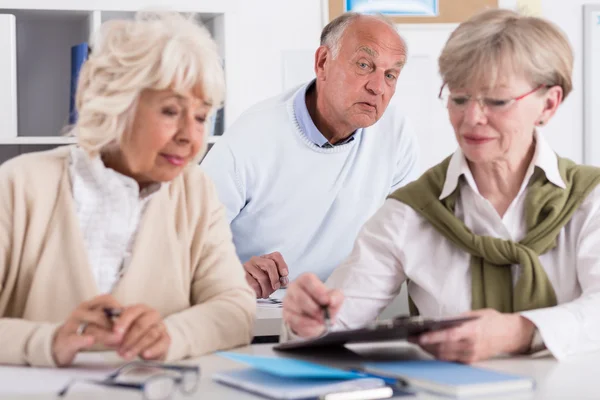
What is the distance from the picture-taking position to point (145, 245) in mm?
1640

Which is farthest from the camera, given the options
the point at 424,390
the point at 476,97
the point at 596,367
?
the point at 476,97

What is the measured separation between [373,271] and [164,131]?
54 cm

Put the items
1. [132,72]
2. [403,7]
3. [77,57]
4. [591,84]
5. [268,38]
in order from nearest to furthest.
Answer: [132,72] → [77,57] → [268,38] → [403,7] → [591,84]

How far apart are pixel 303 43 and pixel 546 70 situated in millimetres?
2647

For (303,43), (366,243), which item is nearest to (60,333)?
(366,243)

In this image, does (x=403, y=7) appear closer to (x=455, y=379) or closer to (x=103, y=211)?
(x=103, y=211)

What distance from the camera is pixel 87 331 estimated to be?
1.42 meters

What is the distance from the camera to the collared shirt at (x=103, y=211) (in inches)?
63.6

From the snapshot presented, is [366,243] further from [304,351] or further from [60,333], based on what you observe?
[60,333]

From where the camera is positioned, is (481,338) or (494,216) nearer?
(481,338)

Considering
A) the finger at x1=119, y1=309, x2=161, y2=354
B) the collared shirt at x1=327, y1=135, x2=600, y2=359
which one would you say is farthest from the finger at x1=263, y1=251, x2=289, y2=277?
the finger at x1=119, y1=309, x2=161, y2=354

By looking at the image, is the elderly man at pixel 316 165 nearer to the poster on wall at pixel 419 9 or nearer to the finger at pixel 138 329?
the poster on wall at pixel 419 9

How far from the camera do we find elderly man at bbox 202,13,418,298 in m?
3.09

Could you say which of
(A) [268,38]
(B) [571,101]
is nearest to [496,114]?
(A) [268,38]
